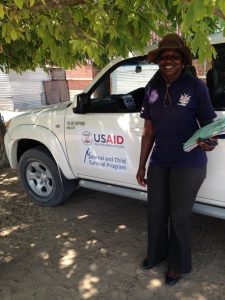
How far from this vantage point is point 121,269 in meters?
3.46

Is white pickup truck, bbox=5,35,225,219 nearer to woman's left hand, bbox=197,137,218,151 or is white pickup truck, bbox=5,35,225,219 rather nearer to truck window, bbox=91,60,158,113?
truck window, bbox=91,60,158,113

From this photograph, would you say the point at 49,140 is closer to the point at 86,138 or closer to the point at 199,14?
the point at 86,138

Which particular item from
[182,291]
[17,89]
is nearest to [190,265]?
[182,291]

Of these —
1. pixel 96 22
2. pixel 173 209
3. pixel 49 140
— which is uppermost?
pixel 96 22

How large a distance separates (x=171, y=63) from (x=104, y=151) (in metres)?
1.48

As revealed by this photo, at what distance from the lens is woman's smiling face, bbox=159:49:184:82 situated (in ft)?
9.27

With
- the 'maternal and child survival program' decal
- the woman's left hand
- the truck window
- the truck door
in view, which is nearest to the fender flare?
the truck door

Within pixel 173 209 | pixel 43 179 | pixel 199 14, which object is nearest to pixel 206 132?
pixel 173 209

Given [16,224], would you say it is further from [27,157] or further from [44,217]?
[27,157]

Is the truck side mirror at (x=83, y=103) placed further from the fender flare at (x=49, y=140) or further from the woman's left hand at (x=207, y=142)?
the woman's left hand at (x=207, y=142)

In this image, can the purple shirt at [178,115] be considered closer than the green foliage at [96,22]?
No

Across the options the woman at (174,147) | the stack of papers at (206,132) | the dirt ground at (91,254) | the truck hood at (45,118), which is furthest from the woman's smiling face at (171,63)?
the truck hood at (45,118)

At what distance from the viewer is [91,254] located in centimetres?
375

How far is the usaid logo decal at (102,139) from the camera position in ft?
12.8
